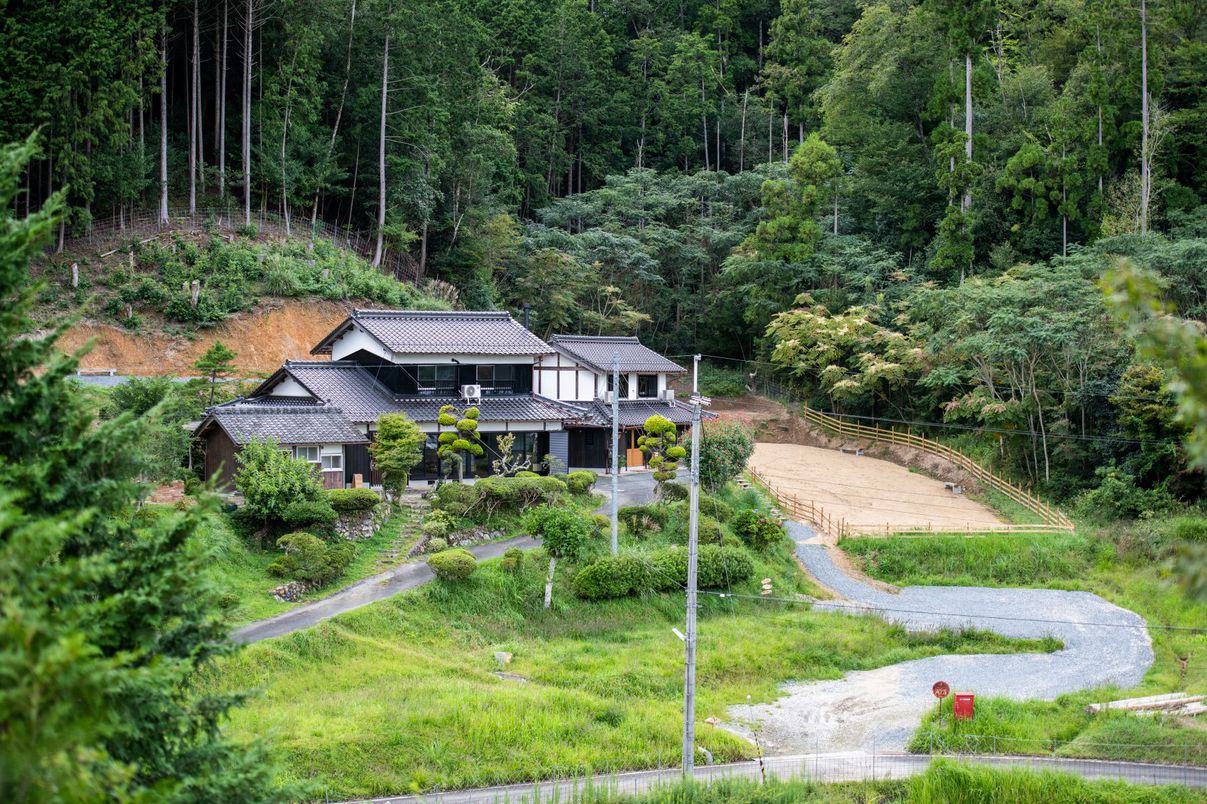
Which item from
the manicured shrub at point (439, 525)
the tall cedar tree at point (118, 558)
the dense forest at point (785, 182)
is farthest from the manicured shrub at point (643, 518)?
the tall cedar tree at point (118, 558)

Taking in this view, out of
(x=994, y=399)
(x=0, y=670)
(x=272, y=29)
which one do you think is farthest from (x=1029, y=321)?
(x=0, y=670)

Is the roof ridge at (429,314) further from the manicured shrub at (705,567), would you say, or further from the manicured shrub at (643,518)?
the manicured shrub at (705,567)

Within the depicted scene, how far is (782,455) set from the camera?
140 ft

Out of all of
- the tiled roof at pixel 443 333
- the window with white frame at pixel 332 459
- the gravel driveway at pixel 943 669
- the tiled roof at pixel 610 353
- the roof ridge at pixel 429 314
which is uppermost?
the roof ridge at pixel 429 314

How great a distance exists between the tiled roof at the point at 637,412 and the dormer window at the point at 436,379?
4.74 metres

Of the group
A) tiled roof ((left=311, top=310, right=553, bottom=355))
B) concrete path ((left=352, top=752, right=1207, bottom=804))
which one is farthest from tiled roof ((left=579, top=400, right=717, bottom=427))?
concrete path ((left=352, top=752, right=1207, bottom=804))

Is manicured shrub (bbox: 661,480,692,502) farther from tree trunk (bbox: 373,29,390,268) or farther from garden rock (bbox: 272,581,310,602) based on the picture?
tree trunk (bbox: 373,29,390,268)

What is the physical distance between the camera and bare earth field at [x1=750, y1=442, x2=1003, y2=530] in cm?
3356

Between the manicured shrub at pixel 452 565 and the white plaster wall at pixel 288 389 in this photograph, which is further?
the white plaster wall at pixel 288 389

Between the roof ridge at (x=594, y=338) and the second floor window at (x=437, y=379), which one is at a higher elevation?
the roof ridge at (x=594, y=338)

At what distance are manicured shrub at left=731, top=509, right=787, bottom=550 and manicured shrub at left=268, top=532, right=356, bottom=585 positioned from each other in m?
11.5

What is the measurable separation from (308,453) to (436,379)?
635cm

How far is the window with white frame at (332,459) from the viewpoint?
89.6 ft

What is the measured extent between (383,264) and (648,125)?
24.8 meters
